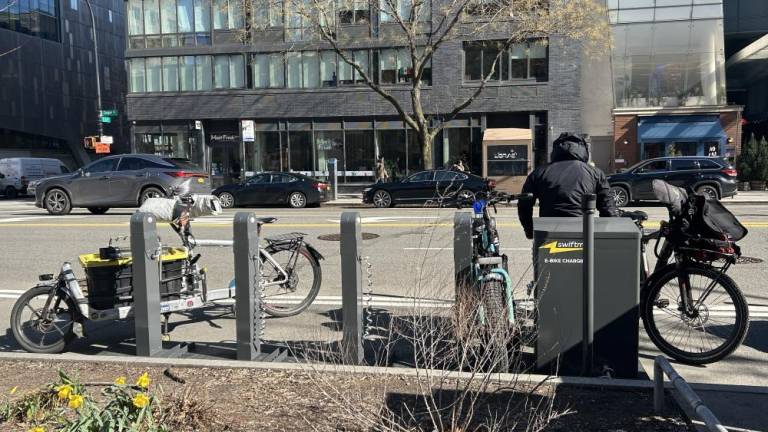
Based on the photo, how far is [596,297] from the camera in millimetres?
4305

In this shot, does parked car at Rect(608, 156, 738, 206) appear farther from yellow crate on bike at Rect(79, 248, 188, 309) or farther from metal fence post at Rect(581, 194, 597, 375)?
yellow crate on bike at Rect(79, 248, 188, 309)

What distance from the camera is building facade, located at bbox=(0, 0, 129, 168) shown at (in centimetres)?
5294

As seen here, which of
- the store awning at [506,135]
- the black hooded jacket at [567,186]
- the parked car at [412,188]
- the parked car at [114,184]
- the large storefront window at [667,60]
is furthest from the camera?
the large storefront window at [667,60]

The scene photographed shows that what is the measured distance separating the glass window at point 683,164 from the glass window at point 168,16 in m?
24.6

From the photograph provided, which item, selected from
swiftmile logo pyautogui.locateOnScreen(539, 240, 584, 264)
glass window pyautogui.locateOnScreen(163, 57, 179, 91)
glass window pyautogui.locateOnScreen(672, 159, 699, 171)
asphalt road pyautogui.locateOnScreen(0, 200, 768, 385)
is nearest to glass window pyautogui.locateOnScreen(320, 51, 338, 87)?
glass window pyautogui.locateOnScreen(163, 57, 179, 91)

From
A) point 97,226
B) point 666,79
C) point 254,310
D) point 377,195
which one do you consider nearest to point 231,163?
point 377,195

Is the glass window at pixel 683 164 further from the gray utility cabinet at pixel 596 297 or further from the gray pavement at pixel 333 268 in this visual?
the gray utility cabinet at pixel 596 297

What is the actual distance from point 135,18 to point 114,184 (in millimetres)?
17912

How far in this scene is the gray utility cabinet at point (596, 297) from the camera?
4.28 m

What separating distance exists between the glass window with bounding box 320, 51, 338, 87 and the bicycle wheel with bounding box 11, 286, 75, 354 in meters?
26.8

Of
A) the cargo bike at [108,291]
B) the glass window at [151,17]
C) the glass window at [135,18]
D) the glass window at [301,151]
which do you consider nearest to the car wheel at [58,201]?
the cargo bike at [108,291]

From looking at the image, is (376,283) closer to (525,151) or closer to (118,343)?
(118,343)

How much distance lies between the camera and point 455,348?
361 centimetres

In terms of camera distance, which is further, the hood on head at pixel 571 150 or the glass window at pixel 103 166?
the glass window at pixel 103 166
